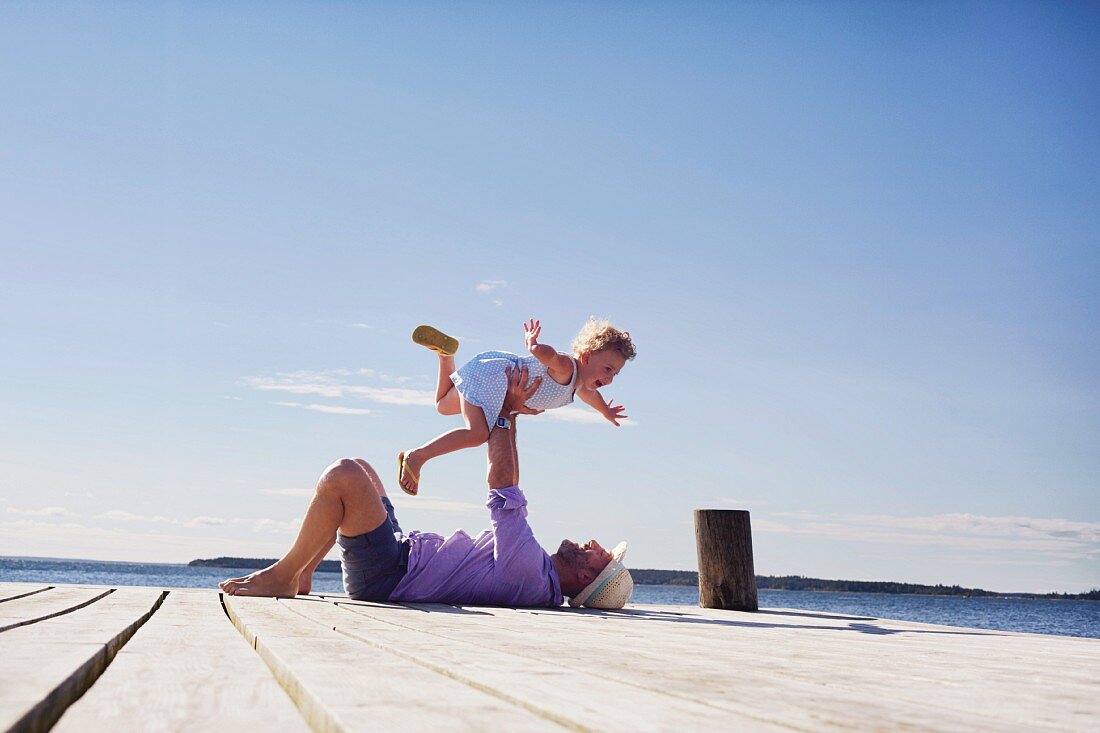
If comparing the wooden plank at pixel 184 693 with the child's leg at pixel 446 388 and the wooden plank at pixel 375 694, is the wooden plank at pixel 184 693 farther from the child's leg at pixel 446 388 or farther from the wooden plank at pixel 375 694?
the child's leg at pixel 446 388

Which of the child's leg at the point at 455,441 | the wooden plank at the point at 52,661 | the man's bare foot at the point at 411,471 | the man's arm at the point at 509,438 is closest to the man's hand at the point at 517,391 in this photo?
the man's arm at the point at 509,438

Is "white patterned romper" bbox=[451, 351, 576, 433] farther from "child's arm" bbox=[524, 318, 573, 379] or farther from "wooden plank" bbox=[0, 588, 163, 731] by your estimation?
"wooden plank" bbox=[0, 588, 163, 731]

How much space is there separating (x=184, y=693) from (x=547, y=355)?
4.26 metres

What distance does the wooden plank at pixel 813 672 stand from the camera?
1.38m

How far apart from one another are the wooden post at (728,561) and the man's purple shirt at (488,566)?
1517mm

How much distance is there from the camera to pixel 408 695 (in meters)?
1.25

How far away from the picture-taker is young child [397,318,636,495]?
5.25 m

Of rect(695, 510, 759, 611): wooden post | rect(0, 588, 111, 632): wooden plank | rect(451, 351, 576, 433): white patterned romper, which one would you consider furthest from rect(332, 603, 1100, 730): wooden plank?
rect(695, 510, 759, 611): wooden post

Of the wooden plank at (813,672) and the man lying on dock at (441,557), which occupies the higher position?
the man lying on dock at (441,557)

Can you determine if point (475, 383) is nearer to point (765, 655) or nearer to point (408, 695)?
point (765, 655)

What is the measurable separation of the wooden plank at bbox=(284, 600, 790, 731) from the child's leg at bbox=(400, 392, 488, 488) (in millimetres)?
3035

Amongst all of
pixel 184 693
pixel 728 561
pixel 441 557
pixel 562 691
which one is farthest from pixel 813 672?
pixel 728 561

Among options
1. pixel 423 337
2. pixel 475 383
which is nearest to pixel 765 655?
pixel 475 383

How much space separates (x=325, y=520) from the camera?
15.3 feet
